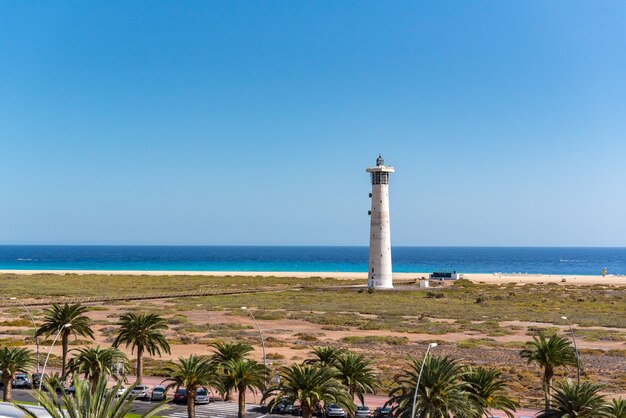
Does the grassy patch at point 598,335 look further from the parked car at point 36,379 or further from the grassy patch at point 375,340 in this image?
the parked car at point 36,379

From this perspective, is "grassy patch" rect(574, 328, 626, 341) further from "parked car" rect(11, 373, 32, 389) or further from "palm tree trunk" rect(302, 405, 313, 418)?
"parked car" rect(11, 373, 32, 389)

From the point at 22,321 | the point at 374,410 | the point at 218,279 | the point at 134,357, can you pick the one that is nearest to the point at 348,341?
the point at 134,357

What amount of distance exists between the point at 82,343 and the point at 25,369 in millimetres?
23801

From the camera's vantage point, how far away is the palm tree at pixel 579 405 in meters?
28.4

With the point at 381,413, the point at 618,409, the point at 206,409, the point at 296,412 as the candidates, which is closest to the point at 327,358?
the point at 381,413

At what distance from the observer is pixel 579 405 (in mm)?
28766

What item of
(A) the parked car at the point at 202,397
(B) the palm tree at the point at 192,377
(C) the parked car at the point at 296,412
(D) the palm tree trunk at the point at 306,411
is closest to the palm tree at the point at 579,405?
(D) the palm tree trunk at the point at 306,411

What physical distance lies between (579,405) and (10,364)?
111 feet

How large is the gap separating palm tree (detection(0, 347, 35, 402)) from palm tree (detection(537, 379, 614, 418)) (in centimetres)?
3228

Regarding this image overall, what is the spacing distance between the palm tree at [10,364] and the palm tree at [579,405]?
106 feet

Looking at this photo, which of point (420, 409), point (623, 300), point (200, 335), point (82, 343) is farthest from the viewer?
point (623, 300)

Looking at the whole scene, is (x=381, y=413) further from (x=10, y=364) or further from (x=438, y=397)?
(x=10, y=364)

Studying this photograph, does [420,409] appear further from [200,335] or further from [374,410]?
[200,335]

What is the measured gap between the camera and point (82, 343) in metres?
64.8
